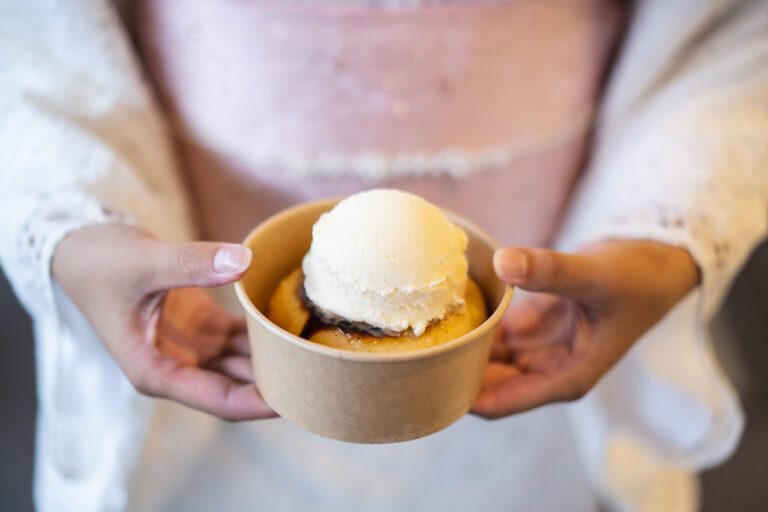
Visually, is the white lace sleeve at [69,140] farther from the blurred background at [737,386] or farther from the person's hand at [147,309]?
the blurred background at [737,386]

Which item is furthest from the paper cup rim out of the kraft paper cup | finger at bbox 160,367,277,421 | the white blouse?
the white blouse

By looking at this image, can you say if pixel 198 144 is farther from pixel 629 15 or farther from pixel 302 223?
pixel 629 15

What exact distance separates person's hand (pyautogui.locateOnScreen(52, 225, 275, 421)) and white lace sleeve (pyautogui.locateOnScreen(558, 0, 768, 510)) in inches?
16.2

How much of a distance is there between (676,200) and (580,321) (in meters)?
0.18

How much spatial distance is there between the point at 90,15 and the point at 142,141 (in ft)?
0.47

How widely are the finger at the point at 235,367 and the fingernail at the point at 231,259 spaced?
0.15 meters

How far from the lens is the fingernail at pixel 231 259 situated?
17.2 inches

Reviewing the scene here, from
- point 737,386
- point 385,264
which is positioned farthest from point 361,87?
point 737,386

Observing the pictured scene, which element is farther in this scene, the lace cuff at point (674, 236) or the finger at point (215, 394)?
the lace cuff at point (674, 236)

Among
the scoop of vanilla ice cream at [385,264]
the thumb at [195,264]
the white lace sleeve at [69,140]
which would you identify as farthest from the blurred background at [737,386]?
the scoop of vanilla ice cream at [385,264]

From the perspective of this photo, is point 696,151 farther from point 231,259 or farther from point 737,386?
point 737,386

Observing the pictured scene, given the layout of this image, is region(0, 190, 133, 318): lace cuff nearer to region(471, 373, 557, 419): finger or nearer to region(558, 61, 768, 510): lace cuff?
region(471, 373, 557, 419): finger

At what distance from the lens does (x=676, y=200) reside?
62cm

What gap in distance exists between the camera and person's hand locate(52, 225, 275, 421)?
0.48 m
